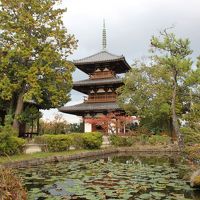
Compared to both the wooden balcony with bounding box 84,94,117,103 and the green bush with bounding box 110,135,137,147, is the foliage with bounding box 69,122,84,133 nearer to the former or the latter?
the wooden balcony with bounding box 84,94,117,103

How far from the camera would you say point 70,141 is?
2083 cm

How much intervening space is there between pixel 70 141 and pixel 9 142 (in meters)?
5.42

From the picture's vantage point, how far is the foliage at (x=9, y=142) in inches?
610

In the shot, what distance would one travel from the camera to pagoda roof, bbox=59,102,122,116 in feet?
107

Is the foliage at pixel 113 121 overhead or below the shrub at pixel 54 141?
overhead

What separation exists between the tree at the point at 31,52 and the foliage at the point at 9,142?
289 inches

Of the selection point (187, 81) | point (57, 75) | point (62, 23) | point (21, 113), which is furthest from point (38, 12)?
point (187, 81)

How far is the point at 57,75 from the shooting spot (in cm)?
2645

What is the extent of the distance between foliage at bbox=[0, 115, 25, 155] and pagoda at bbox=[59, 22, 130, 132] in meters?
16.2

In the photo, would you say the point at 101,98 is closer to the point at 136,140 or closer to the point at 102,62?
the point at 102,62

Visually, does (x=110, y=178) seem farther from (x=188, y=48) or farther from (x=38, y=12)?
(x=38, y=12)

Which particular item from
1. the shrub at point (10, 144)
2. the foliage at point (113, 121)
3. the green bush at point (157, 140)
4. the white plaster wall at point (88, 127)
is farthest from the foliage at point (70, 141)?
the white plaster wall at point (88, 127)

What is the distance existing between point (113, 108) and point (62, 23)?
1004cm

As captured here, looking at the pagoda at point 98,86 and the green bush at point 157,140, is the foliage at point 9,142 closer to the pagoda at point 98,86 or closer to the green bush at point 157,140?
the green bush at point 157,140
